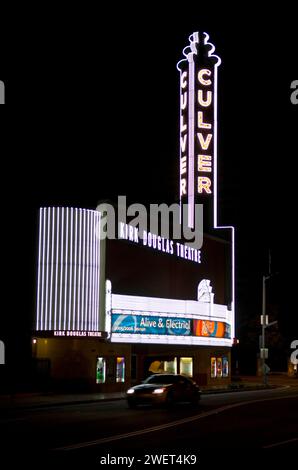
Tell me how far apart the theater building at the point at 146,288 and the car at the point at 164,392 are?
836cm

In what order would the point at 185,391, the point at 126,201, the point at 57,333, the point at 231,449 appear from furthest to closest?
the point at 126,201 < the point at 57,333 < the point at 185,391 < the point at 231,449

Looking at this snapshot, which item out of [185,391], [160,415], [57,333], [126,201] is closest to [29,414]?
[160,415]

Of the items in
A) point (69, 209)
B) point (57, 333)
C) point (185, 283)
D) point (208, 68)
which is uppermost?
point (208, 68)

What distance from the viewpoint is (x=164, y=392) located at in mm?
27500

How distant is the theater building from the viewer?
119ft

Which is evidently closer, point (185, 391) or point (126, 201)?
point (185, 391)

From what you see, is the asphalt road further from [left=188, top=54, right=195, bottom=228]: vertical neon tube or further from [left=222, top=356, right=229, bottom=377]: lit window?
[left=222, top=356, right=229, bottom=377]: lit window

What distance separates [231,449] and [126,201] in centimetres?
2621

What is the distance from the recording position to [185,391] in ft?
94.0

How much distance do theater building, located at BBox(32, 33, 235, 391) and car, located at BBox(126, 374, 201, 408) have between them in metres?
8.36

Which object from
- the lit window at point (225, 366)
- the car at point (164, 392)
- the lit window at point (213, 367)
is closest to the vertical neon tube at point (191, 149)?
the lit window at point (213, 367)

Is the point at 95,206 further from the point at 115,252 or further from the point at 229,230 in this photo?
the point at 229,230

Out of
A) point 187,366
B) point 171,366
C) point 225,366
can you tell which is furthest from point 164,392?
point 225,366

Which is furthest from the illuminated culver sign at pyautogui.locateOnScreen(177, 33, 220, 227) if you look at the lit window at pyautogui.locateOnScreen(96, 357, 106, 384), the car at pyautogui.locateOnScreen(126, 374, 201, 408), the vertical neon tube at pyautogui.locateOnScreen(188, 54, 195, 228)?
the car at pyautogui.locateOnScreen(126, 374, 201, 408)
